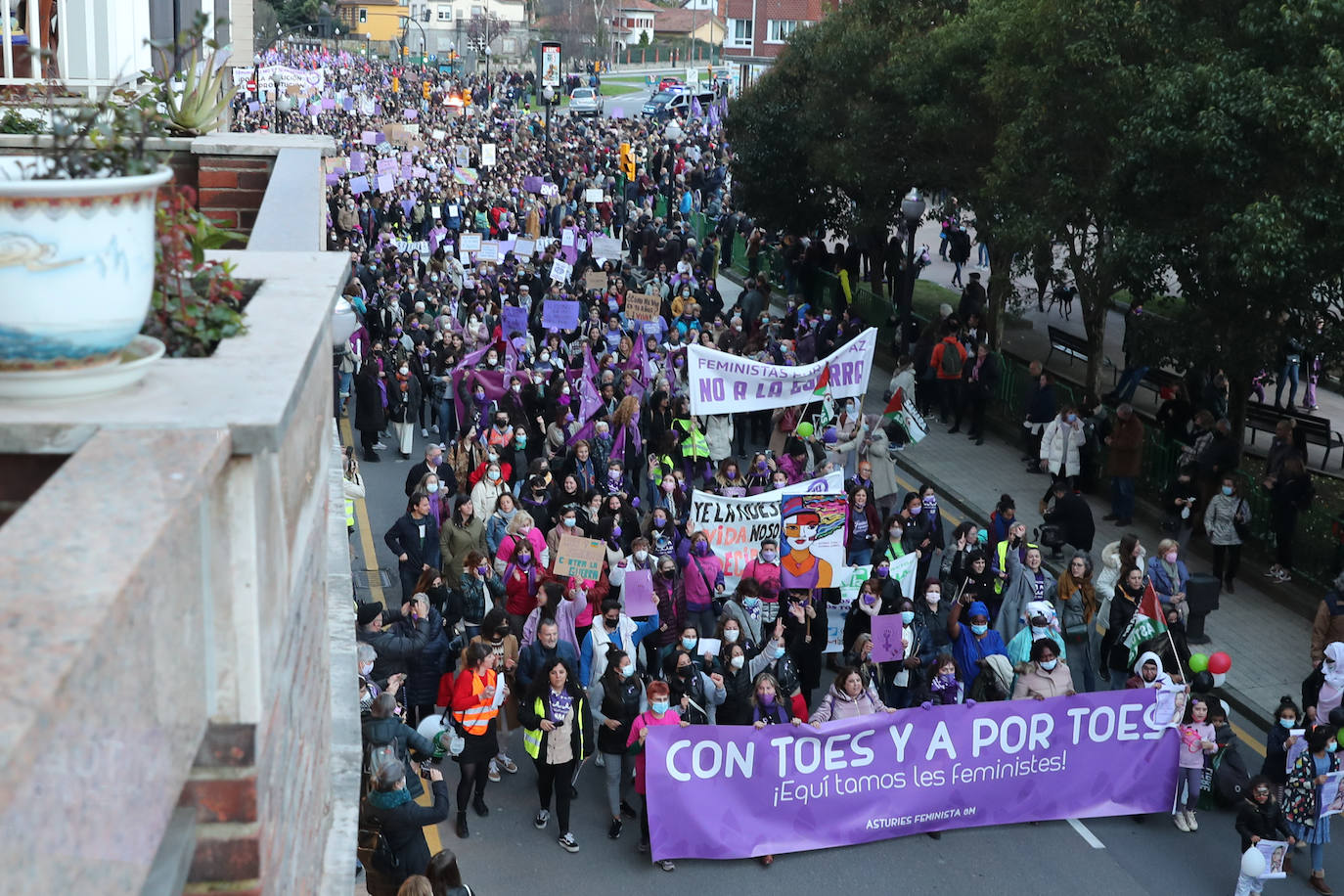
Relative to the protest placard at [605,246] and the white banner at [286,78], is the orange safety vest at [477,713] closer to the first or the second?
the protest placard at [605,246]

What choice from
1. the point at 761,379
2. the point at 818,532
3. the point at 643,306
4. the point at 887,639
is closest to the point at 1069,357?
the point at 643,306

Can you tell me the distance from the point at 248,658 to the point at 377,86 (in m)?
85.4

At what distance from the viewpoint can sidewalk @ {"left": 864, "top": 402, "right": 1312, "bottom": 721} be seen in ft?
48.1

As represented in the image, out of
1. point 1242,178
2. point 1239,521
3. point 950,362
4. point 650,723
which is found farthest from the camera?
point 950,362

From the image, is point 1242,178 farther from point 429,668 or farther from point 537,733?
point 429,668

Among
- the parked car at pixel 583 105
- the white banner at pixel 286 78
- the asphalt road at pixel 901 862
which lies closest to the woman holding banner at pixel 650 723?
the asphalt road at pixel 901 862

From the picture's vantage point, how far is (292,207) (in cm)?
530

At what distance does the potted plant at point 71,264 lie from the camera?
2.34 metres

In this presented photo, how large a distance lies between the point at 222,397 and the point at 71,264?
0.31 meters

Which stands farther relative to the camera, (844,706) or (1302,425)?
(1302,425)

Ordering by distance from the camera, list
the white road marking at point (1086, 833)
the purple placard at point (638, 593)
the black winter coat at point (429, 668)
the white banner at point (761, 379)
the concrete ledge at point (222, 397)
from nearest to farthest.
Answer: the concrete ledge at point (222, 397), the white road marking at point (1086, 833), the black winter coat at point (429, 668), the purple placard at point (638, 593), the white banner at point (761, 379)

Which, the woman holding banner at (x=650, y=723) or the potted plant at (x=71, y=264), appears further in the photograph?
the woman holding banner at (x=650, y=723)

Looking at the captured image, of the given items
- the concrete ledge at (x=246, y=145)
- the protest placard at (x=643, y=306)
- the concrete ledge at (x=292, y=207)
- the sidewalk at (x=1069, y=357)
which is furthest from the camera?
the sidewalk at (x=1069, y=357)

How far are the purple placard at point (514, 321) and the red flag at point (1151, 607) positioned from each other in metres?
12.4
